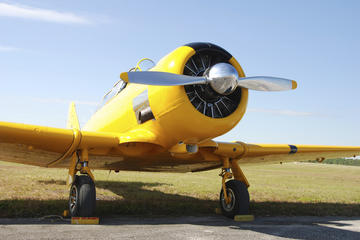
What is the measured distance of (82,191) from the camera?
20.4 ft

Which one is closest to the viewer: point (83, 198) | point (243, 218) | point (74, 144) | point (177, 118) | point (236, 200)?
point (177, 118)

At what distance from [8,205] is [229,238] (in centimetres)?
468

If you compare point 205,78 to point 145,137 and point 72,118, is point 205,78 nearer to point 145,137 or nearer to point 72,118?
point 145,137

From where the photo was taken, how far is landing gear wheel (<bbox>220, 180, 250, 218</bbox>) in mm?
7215

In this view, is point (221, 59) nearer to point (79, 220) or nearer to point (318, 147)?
point (79, 220)

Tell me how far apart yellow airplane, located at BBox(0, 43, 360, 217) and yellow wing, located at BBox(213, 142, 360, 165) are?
0.05m

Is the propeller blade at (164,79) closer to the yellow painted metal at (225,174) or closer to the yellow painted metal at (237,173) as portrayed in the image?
the yellow painted metal at (225,174)

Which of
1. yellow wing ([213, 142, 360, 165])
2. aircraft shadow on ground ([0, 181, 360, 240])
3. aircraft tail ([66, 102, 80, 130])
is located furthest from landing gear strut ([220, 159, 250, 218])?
aircraft tail ([66, 102, 80, 130])

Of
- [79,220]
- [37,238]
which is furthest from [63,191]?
[37,238]

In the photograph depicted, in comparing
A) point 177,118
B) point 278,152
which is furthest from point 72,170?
point 278,152

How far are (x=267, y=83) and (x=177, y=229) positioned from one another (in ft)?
9.38

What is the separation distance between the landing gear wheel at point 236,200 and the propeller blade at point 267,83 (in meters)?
2.30

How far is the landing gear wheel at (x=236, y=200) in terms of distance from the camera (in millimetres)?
7215

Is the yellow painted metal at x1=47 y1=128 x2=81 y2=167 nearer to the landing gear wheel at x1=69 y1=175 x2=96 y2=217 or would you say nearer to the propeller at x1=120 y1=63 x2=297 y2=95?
the landing gear wheel at x1=69 y1=175 x2=96 y2=217
